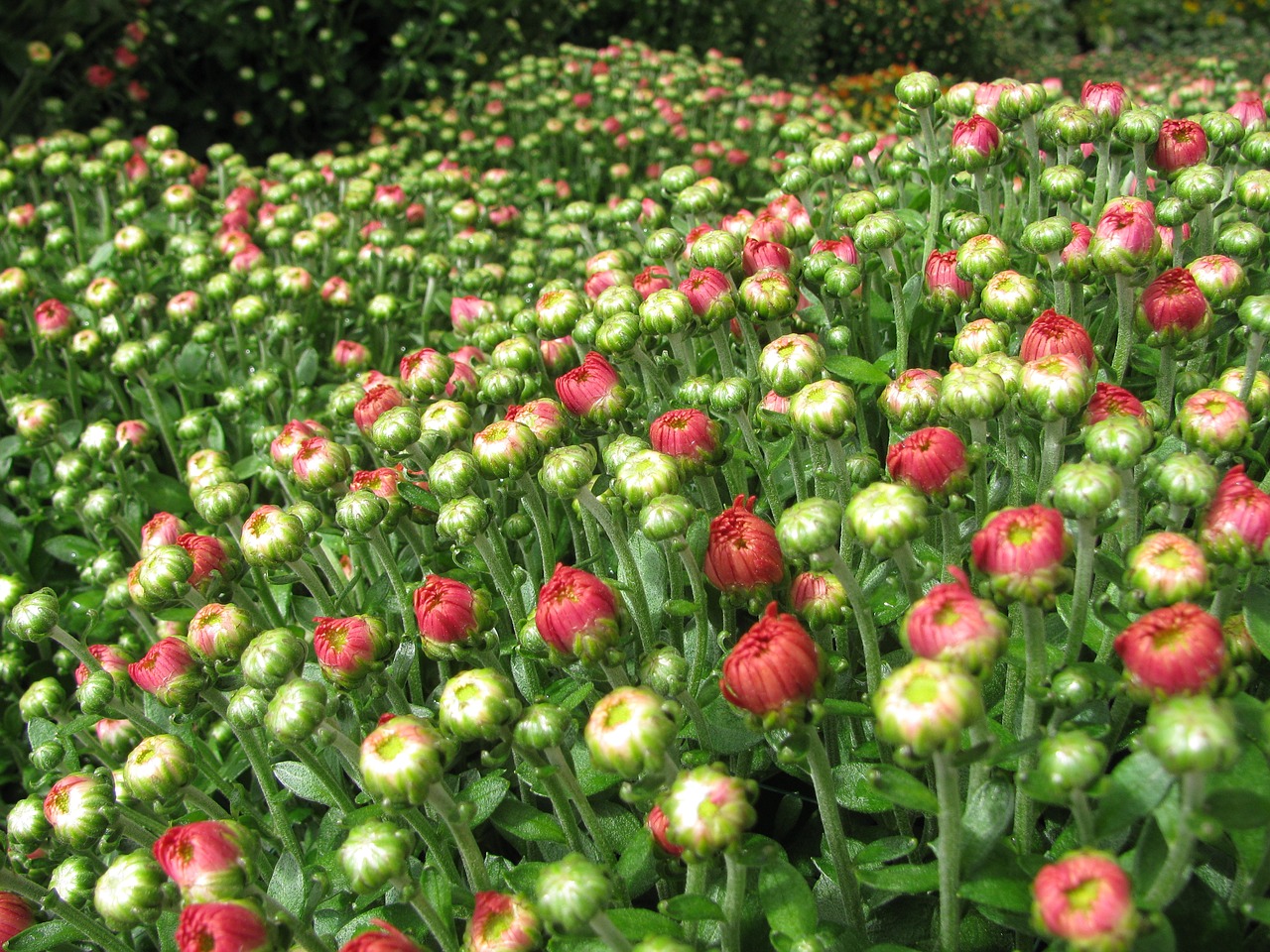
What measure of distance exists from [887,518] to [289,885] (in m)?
0.81

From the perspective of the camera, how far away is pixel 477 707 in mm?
954

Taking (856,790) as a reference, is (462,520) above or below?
above

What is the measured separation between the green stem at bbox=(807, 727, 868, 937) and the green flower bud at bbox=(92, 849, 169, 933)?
2.18ft

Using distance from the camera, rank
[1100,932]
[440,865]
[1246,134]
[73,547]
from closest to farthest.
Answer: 1. [1100,932]
2. [440,865]
3. [1246,134]
4. [73,547]

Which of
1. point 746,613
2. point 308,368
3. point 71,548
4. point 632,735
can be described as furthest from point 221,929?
point 308,368

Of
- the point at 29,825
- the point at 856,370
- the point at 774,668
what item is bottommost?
the point at 29,825

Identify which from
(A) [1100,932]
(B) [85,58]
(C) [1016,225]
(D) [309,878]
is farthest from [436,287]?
(B) [85,58]

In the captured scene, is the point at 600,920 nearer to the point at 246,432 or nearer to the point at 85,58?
the point at 246,432

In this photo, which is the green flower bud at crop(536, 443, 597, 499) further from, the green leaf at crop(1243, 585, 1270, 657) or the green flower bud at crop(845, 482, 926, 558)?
the green leaf at crop(1243, 585, 1270, 657)

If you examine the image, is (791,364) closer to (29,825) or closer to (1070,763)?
(1070,763)

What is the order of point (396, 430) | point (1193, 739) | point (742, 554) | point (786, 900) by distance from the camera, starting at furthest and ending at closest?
1. point (396, 430)
2. point (742, 554)
3. point (786, 900)
4. point (1193, 739)

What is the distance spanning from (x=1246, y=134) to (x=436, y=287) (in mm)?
1825

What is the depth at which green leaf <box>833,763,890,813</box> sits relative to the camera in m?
1.02

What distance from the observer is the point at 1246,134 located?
5.08 ft
